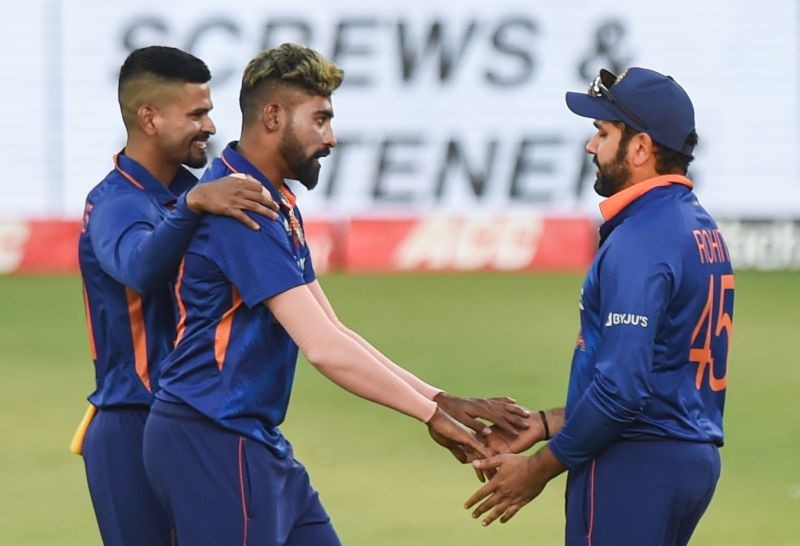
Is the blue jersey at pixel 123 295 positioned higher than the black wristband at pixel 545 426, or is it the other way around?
the blue jersey at pixel 123 295

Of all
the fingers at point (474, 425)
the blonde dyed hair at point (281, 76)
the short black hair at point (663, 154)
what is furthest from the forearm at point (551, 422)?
the blonde dyed hair at point (281, 76)

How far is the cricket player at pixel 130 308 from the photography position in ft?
18.7

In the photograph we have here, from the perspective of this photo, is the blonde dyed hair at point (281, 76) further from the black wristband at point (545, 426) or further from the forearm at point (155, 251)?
the black wristband at point (545, 426)

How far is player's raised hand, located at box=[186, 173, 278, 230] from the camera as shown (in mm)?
5156

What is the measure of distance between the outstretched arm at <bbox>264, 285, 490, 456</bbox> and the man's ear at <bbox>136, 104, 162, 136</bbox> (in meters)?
1.20

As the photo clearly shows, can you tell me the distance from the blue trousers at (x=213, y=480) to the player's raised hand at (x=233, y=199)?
0.64 metres

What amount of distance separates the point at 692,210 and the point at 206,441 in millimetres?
1751

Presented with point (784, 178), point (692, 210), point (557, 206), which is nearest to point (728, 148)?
point (784, 178)

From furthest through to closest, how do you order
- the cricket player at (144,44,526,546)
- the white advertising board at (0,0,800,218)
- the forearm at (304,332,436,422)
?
the white advertising board at (0,0,800,218) → the forearm at (304,332,436,422) → the cricket player at (144,44,526,546)

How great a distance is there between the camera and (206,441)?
17.1 feet

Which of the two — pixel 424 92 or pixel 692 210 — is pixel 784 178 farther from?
pixel 692 210

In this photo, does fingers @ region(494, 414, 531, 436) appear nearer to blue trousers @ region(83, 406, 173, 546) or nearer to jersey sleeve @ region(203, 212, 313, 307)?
jersey sleeve @ region(203, 212, 313, 307)

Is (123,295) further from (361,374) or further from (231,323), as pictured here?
(361,374)

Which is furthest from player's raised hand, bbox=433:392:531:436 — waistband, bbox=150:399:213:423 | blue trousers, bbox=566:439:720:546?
waistband, bbox=150:399:213:423
